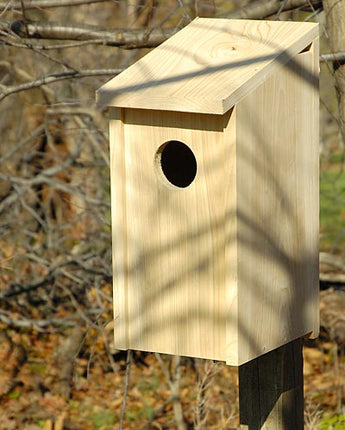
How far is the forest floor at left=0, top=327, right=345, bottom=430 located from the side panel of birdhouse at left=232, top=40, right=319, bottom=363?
8.50ft

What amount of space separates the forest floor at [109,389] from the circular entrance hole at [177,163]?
263 centimetres

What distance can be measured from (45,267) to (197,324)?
3.78m

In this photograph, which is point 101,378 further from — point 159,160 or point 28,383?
point 159,160

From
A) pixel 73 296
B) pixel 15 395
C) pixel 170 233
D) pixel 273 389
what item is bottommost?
pixel 273 389

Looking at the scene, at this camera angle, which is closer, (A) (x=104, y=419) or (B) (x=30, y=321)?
(A) (x=104, y=419)

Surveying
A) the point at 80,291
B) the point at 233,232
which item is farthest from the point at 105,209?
the point at 233,232

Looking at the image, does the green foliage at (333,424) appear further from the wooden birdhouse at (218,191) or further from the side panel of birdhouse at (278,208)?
the wooden birdhouse at (218,191)

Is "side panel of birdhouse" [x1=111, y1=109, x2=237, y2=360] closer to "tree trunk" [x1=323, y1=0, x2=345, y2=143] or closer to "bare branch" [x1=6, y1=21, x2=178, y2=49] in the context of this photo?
"tree trunk" [x1=323, y1=0, x2=345, y2=143]

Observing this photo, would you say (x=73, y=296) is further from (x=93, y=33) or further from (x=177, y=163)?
(x=177, y=163)

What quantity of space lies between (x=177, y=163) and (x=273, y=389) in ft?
2.83

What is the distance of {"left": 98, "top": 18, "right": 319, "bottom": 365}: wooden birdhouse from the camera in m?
2.70

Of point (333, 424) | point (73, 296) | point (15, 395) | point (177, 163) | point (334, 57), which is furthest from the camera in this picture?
point (73, 296)

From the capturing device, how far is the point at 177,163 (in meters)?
3.13

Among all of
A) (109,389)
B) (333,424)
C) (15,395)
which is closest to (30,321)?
(15,395)
